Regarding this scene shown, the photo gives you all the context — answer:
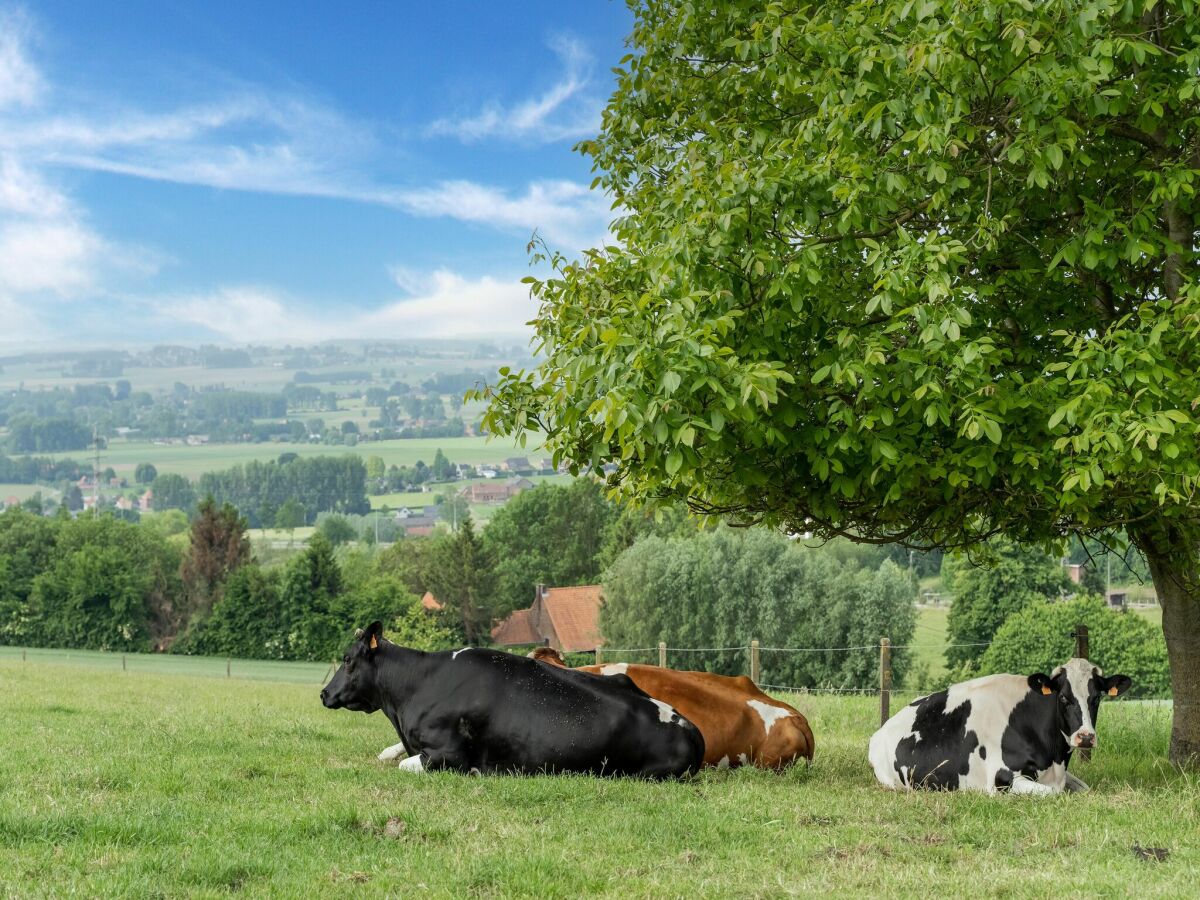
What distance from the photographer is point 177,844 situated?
23.8ft

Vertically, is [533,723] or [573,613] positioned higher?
[533,723]

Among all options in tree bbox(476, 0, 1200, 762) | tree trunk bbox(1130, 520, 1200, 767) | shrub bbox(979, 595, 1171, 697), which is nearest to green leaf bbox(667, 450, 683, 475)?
tree bbox(476, 0, 1200, 762)

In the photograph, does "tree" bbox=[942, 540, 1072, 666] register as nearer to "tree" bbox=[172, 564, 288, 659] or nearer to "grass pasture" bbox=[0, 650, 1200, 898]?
"tree" bbox=[172, 564, 288, 659]

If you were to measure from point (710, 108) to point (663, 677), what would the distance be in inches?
240

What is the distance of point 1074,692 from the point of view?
9938 millimetres

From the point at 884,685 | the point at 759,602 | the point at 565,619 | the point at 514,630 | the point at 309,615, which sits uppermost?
the point at 884,685

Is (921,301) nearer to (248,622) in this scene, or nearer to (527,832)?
(527,832)

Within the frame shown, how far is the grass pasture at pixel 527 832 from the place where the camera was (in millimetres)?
6645

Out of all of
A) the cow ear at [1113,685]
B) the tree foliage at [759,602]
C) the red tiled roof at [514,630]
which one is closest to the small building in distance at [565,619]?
the red tiled roof at [514,630]

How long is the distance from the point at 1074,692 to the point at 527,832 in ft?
16.0

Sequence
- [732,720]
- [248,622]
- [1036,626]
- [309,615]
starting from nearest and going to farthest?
[732,720]
[1036,626]
[309,615]
[248,622]

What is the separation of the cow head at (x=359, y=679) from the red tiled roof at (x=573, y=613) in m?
91.7

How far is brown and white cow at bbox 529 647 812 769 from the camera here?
11.2m

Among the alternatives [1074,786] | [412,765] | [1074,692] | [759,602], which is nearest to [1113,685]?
[1074,692]
